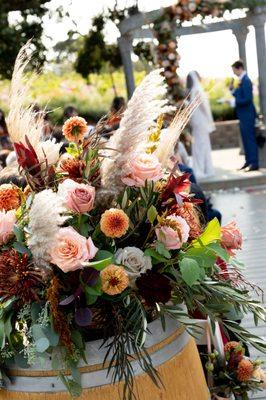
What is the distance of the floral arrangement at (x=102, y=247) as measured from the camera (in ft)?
6.98

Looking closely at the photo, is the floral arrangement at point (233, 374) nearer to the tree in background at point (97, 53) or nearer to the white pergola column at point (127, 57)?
the white pergola column at point (127, 57)

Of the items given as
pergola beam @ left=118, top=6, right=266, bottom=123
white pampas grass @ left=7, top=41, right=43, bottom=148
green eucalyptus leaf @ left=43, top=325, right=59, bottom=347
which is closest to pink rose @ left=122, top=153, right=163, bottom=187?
white pampas grass @ left=7, top=41, right=43, bottom=148

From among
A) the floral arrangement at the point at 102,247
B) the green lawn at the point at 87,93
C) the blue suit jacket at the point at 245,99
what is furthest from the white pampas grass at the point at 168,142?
the green lawn at the point at 87,93

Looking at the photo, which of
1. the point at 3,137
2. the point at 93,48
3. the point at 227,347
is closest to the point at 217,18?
the point at 3,137

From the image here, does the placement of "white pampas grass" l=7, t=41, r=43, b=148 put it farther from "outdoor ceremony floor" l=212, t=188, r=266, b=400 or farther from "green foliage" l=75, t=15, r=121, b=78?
"green foliage" l=75, t=15, r=121, b=78

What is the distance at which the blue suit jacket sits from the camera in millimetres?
13125

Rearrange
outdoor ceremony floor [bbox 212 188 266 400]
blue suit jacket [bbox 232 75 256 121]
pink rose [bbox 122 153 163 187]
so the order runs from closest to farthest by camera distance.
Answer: pink rose [bbox 122 153 163 187] < outdoor ceremony floor [bbox 212 188 266 400] < blue suit jacket [bbox 232 75 256 121]

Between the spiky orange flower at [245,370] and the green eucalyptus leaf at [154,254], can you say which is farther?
the spiky orange flower at [245,370]

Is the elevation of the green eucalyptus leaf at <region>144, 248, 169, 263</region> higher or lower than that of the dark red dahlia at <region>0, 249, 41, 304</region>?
lower

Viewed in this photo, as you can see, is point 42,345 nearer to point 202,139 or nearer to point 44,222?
point 44,222

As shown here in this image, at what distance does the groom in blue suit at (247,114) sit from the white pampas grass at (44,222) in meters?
11.3

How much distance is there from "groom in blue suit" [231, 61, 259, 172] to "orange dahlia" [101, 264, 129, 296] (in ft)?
36.8

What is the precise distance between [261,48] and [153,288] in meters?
11.9

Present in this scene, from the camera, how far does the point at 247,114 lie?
1342cm
